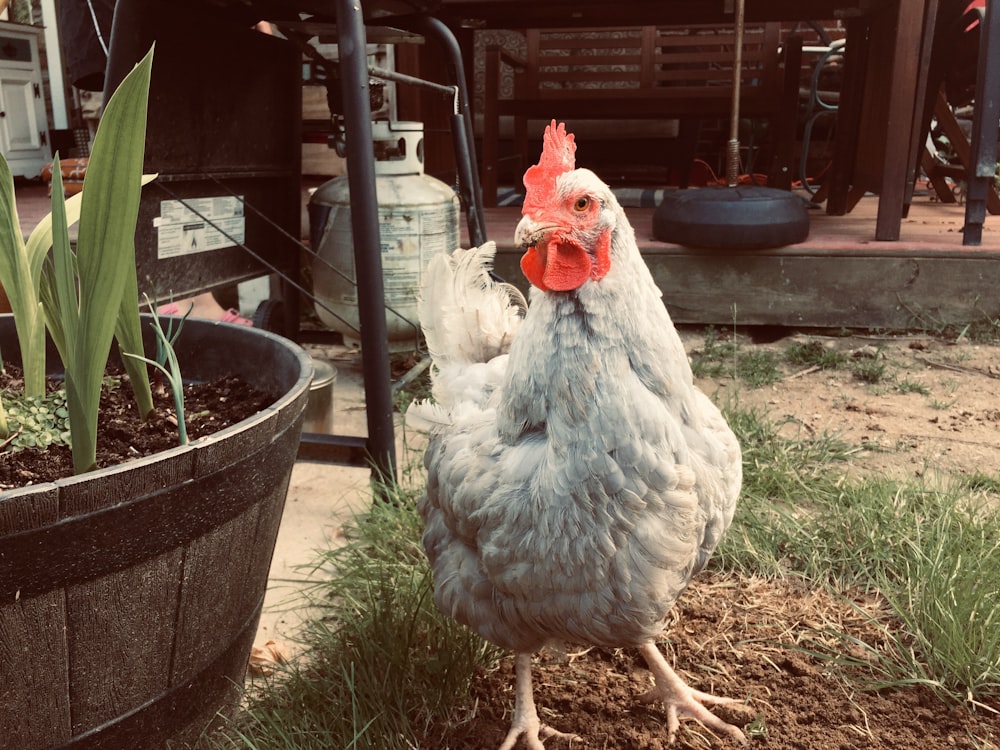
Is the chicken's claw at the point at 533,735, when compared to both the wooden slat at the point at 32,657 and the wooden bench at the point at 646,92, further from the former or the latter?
the wooden bench at the point at 646,92

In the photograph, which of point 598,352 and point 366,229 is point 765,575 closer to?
point 598,352

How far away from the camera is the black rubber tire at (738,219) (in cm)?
343

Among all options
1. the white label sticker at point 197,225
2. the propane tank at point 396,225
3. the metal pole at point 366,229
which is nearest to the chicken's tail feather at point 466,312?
the metal pole at point 366,229

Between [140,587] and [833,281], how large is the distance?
3.34 meters

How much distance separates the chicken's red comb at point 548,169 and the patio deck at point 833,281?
252cm

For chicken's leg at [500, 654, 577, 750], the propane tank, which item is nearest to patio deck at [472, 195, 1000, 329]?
the propane tank

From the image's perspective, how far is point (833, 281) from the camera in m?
3.60

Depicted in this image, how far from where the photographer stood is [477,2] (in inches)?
153

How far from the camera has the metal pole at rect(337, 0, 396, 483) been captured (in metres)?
1.69

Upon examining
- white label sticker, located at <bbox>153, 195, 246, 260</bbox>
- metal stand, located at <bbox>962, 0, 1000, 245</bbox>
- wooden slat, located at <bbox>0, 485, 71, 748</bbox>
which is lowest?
wooden slat, located at <bbox>0, 485, 71, 748</bbox>

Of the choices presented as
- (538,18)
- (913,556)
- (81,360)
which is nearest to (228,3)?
(81,360)

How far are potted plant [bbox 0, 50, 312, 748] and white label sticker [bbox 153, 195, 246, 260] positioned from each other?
102 cm

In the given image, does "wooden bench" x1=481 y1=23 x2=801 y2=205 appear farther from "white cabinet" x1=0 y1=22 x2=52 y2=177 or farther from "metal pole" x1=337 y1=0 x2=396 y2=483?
"white cabinet" x1=0 y1=22 x2=52 y2=177

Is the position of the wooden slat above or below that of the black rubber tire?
below
